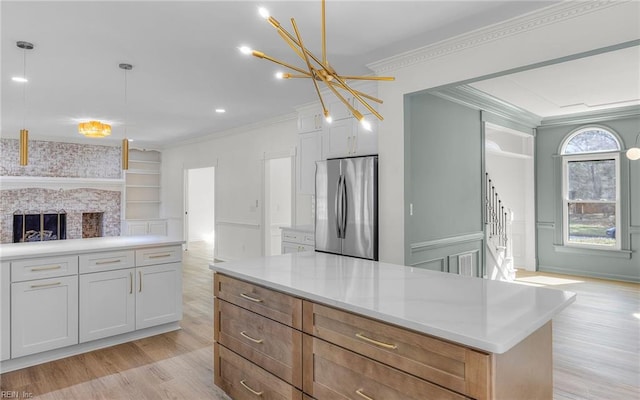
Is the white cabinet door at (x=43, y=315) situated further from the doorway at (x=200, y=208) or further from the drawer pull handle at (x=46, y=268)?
the doorway at (x=200, y=208)

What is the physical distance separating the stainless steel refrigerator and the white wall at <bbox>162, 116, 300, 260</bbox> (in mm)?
2068

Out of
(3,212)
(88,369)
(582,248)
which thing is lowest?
(88,369)

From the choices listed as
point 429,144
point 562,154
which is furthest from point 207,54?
point 562,154

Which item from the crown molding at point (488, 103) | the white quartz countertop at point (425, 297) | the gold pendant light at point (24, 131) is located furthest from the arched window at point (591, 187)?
the gold pendant light at point (24, 131)

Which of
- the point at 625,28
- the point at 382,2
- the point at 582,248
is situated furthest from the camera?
the point at 582,248

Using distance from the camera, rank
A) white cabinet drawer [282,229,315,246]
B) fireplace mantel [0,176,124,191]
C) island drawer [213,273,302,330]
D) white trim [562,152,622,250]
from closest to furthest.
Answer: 1. island drawer [213,273,302,330]
2. white cabinet drawer [282,229,315,246]
3. white trim [562,152,622,250]
4. fireplace mantel [0,176,124,191]

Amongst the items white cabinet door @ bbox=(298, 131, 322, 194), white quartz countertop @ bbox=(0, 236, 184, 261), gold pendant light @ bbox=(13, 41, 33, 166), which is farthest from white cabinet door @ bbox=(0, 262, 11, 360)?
white cabinet door @ bbox=(298, 131, 322, 194)

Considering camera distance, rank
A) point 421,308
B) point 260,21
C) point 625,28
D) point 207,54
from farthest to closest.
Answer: point 207,54 < point 260,21 < point 625,28 < point 421,308

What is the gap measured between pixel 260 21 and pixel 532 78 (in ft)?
10.7

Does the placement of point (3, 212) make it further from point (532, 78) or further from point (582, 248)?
point (582, 248)

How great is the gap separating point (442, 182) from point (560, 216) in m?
3.59

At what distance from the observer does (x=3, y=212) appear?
25.1ft

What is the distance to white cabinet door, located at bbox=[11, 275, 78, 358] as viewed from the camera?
2895 millimetres

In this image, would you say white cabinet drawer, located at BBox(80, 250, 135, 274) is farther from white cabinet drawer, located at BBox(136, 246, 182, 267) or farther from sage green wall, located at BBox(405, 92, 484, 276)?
sage green wall, located at BBox(405, 92, 484, 276)
